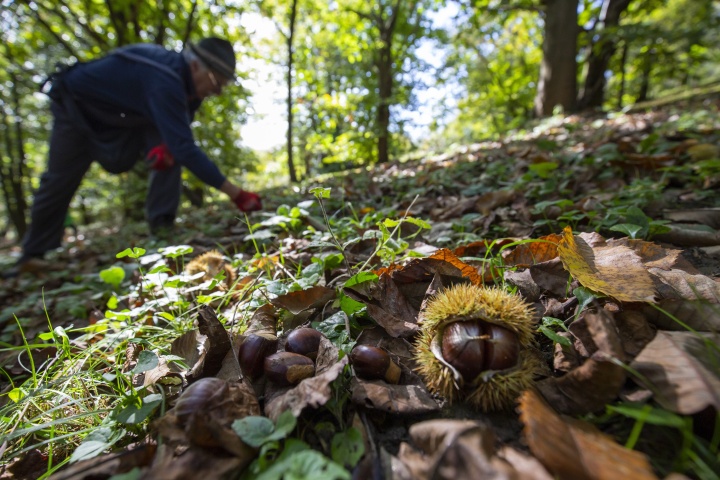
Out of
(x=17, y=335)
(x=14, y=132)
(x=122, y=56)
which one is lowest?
(x=17, y=335)

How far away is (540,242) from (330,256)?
0.93 meters

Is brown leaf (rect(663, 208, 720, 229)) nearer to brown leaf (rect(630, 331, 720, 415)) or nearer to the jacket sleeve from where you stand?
brown leaf (rect(630, 331, 720, 415))

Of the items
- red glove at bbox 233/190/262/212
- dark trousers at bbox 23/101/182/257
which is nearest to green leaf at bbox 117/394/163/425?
red glove at bbox 233/190/262/212

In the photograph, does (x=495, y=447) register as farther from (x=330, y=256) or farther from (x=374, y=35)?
(x=374, y=35)

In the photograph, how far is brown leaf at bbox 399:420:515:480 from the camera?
2.11 feet

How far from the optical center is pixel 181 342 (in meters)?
1.30

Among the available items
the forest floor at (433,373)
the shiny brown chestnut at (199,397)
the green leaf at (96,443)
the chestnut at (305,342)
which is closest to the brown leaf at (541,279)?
the forest floor at (433,373)

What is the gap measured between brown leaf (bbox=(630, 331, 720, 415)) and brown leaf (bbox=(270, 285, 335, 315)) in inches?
39.8

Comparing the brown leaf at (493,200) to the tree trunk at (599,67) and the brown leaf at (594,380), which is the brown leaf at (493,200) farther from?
the tree trunk at (599,67)

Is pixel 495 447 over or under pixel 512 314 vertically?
under

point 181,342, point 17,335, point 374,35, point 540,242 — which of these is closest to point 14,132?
point 374,35

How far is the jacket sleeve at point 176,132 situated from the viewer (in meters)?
3.64

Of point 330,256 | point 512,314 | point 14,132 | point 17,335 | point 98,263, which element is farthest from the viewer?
point 14,132

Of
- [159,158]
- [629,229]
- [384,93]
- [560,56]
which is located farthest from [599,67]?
[159,158]
